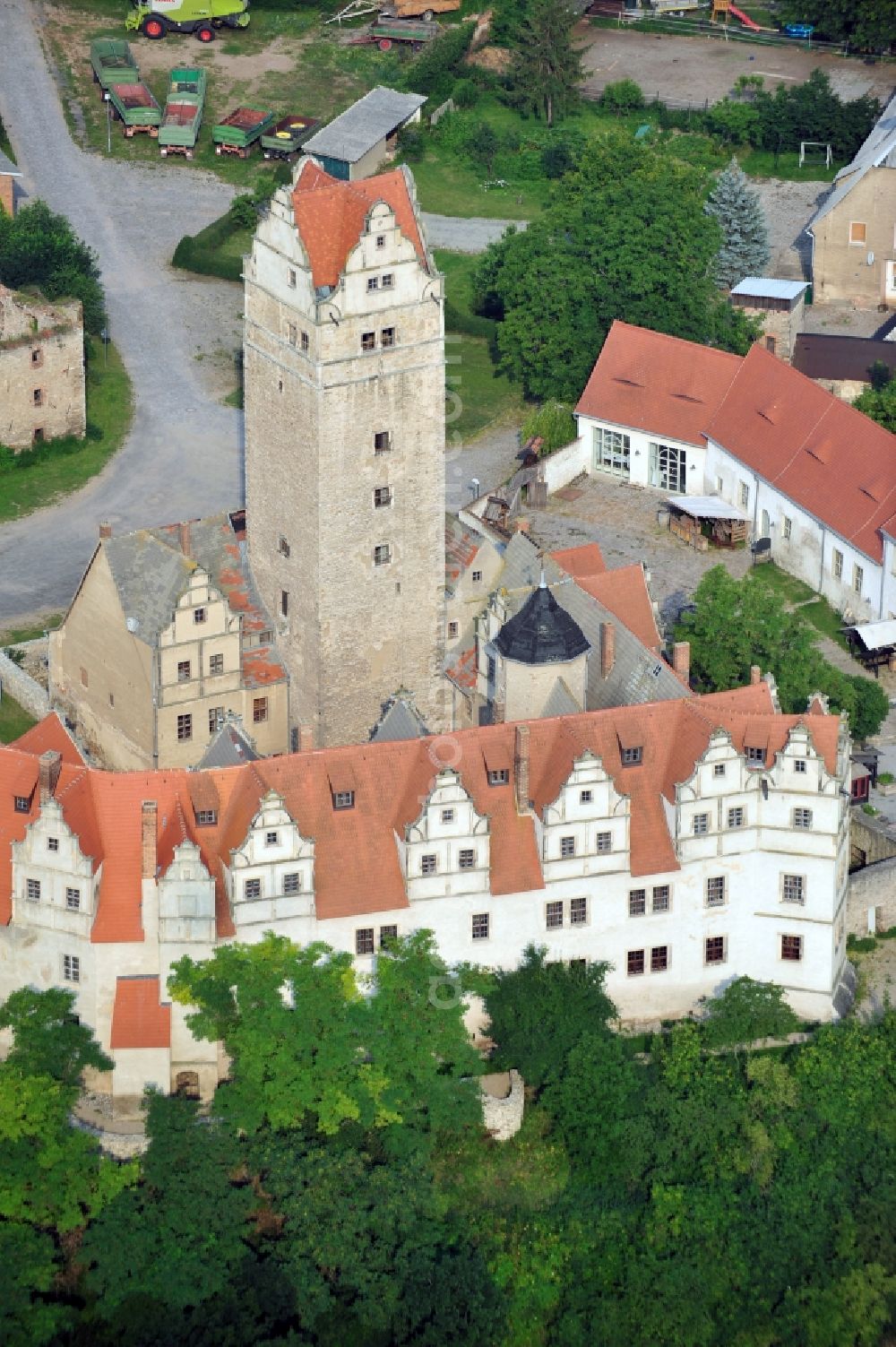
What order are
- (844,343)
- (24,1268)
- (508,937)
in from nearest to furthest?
(24,1268)
(508,937)
(844,343)

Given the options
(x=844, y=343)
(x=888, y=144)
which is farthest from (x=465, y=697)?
(x=888, y=144)

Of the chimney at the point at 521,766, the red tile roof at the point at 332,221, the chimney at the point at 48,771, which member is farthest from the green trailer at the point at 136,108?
the chimney at the point at 521,766

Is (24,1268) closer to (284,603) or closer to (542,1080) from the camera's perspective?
(542,1080)

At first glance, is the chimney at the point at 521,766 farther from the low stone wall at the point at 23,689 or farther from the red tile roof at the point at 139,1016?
the low stone wall at the point at 23,689

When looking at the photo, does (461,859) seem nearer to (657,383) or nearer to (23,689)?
(23,689)

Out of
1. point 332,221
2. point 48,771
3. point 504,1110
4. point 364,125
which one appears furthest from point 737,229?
point 504,1110

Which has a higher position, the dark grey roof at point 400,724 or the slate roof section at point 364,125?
the slate roof section at point 364,125
